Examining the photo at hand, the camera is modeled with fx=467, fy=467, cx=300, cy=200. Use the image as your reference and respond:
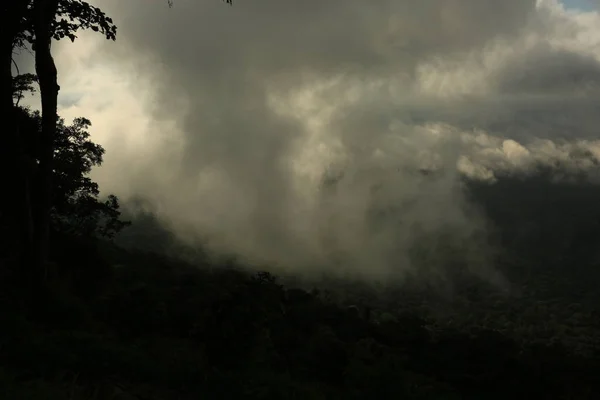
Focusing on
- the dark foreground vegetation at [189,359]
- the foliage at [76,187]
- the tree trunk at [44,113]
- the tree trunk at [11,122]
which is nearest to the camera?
the dark foreground vegetation at [189,359]

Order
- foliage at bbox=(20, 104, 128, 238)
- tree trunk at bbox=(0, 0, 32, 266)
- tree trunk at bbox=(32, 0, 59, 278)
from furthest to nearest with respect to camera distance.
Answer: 1. foliage at bbox=(20, 104, 128, 238)
2. tree trunk at bbox=(32, 0, 59, 278)
3. tree trunk at bbox=(0, 0, 32, 266)

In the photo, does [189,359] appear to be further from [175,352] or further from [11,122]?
[11,122]

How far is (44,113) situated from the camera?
447 inches

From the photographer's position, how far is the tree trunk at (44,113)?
36.1ft

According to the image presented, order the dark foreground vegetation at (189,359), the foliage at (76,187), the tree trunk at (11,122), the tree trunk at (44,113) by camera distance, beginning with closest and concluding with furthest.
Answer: the dark foreground vegetation at (189,359)
the tree trunk at (11,122)
the tree trunk at (44,113)
the foliage at (76,187)

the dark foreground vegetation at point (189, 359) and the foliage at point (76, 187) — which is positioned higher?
the foliage at point (76, 187)

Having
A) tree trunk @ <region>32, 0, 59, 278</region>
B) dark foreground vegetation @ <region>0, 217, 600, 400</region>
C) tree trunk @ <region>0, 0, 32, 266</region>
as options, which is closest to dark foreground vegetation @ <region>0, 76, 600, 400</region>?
dark foreground vegetation @ <region>0, 217, 600, 400</region>

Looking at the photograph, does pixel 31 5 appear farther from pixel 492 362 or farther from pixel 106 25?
pixel 492 362

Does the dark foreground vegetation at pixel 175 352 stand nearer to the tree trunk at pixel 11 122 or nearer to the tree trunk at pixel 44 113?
the tree trunk at pixel 44 113

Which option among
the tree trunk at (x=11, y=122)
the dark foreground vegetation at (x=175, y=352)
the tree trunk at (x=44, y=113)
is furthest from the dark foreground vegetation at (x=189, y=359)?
the tree trunk at (x=11, y=122)

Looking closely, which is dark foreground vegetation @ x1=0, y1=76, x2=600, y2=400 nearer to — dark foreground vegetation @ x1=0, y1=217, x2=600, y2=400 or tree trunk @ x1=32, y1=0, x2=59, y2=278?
dark foreground vegetation @ x1=0, y1=217, x2=600, y2=400

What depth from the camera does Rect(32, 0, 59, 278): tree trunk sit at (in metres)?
11.0

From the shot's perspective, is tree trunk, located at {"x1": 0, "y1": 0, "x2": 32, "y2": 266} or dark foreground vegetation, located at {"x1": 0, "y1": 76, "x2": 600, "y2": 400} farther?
tree trunk, located at {"x1": 0, "y1": 0, "x2": 32, "y2": 266}

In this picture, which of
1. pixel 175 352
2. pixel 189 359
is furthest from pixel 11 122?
pixel 189 359
